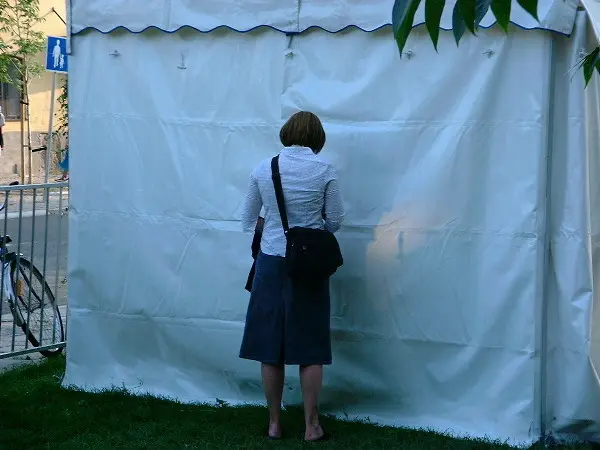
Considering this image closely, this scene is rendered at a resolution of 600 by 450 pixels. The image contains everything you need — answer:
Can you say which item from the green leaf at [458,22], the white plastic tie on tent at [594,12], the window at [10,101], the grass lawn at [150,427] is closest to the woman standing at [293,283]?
the grass lawn at [150,427]

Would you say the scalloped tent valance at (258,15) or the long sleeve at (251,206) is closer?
the scalloped tent valance at (258,15)

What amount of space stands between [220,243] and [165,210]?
1.43 feet

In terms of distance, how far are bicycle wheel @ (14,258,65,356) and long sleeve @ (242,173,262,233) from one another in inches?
105

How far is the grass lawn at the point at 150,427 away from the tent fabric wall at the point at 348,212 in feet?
0.55

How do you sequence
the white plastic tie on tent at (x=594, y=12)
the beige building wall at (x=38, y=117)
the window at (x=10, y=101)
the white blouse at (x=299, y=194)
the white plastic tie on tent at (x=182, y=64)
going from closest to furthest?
the white plastic tie on tent at (x=594, y=12) < the white blouse at (x=299, y=194) < the white plastic tie on tent at (x=182, y=64) < the beige building wall at (x=38, y=117) < the window at (x=10, y=101)

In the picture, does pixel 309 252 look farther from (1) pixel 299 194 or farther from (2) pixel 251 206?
(2) pixel 251 206

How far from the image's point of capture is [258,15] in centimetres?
→ 600

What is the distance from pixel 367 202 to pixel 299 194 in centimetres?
52

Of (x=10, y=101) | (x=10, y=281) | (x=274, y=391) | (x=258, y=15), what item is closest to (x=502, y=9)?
(x=274, y=391)

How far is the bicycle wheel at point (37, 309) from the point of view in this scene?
764cm

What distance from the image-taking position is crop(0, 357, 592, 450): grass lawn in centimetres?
554

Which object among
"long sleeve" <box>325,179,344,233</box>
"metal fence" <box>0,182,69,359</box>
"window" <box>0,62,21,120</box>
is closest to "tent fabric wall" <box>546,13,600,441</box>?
"long sleeve" <box>325,179,344,233</box>

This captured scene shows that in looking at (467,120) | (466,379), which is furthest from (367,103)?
(466,379)

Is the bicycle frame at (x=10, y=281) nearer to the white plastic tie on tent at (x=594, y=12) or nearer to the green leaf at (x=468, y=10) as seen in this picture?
the white plastic tie on tent at (x=594, y=12)
